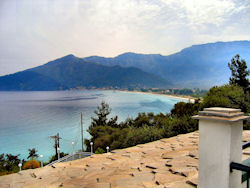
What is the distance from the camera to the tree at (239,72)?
18828mm

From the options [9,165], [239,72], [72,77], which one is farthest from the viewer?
[72,77]

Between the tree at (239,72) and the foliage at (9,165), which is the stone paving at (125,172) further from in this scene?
the foliage at (9,165)

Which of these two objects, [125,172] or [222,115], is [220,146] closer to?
[222,115]

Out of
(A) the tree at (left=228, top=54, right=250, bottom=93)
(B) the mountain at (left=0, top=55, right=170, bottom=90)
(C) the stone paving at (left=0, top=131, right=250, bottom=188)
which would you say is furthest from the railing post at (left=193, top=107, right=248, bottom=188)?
(B) the mountain at (left=0, top=55, right=170, bottom=90)

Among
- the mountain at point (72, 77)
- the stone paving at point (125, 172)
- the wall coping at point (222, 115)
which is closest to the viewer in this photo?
the wall coping at point (222, 115)

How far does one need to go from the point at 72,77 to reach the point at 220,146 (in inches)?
6570

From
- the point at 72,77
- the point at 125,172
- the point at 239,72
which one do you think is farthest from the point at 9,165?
the point at 72,77

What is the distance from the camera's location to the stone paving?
2.90m

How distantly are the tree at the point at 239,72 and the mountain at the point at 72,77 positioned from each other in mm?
133176

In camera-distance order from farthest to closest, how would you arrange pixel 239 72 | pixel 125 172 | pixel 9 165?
1. pixel 9 165
2. pixel 239 72
3. pixel 125 172

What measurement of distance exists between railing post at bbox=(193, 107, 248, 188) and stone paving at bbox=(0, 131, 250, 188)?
150 centimetres

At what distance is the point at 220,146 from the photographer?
1.16 m

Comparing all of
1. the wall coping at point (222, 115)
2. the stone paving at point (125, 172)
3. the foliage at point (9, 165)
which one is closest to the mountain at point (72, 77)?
the foliage at point (9, 165)

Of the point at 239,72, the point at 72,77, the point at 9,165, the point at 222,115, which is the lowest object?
the point at 9,165
